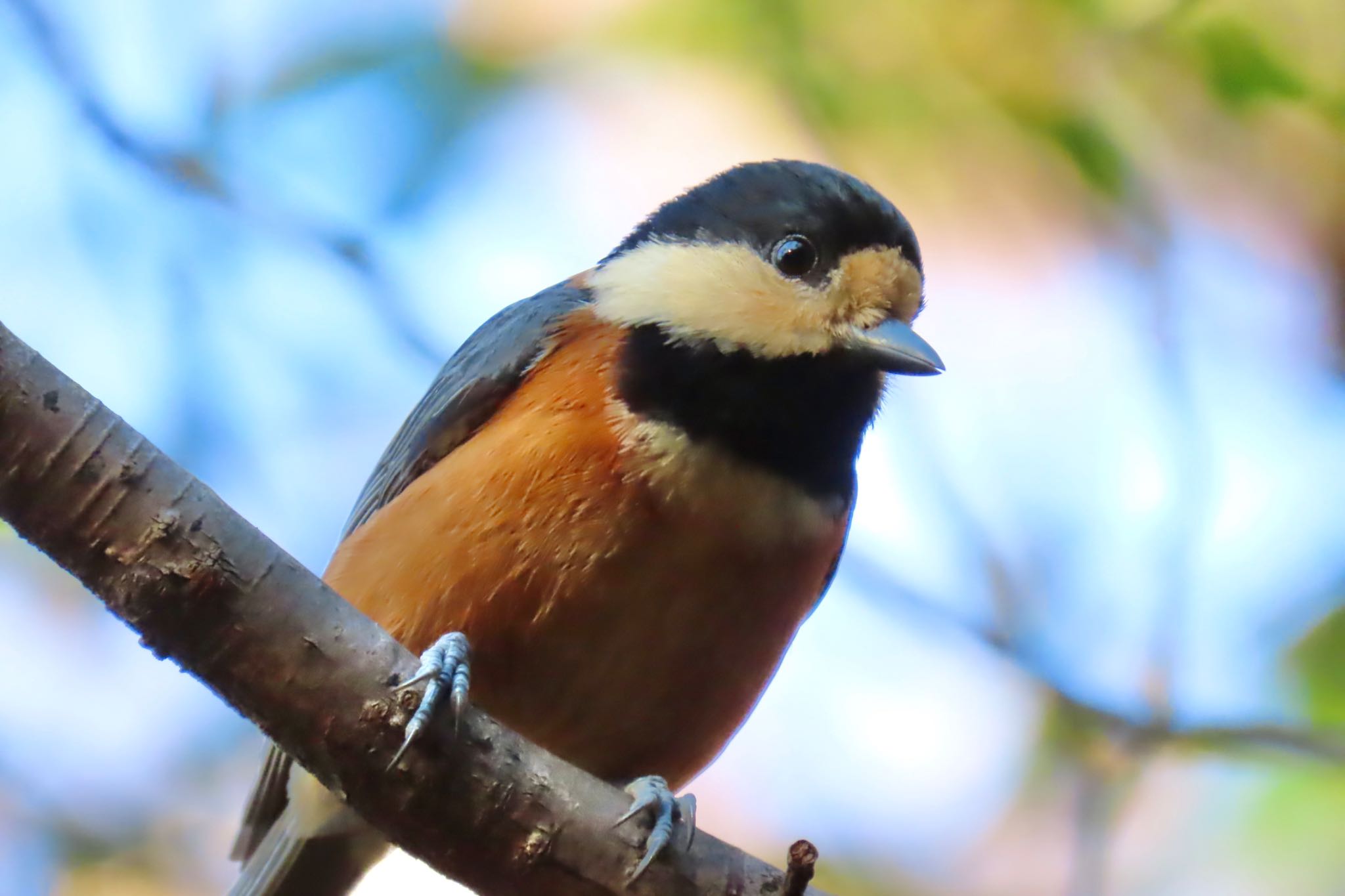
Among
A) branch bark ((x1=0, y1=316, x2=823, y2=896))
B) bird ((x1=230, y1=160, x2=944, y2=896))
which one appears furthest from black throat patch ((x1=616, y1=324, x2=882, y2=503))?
branch bark ((x1=0, y1=316, x2=823, y2=896))

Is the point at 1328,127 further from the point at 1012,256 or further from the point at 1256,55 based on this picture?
the point at 1012,256

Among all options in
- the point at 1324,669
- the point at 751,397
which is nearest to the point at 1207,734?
the point at 1324,669

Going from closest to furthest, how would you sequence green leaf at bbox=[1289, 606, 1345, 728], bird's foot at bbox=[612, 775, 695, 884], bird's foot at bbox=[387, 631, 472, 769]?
1. bird's foot at bbox=[387, 631, 472, 769]
2. bird's foot at bbox=[612, 775, 695, 884]
3. green leaf at bbox=[1289, 606, 1345, 728]

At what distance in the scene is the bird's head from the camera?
9.43ft

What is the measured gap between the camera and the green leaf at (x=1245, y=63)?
162 inches

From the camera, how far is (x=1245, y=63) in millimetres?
4137

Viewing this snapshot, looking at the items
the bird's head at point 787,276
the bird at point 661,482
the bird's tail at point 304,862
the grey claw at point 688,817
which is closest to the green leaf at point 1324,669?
the bird at point 661,482

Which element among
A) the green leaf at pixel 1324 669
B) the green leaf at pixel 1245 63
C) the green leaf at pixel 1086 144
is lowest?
the green leaf at pixel 1324 669

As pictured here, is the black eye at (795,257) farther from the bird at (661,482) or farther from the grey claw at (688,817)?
the grey claw at (688,817)

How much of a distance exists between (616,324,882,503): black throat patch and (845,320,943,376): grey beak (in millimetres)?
43

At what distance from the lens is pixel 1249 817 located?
4.10 m

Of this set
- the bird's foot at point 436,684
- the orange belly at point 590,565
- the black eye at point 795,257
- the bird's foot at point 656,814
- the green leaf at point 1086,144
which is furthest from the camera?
the green leaf at point 1086,144

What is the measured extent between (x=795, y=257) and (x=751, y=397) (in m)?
0.37

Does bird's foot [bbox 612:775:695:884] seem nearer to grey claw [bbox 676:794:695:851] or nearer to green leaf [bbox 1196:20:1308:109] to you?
grey claw [bbox 676:794:695:851]
